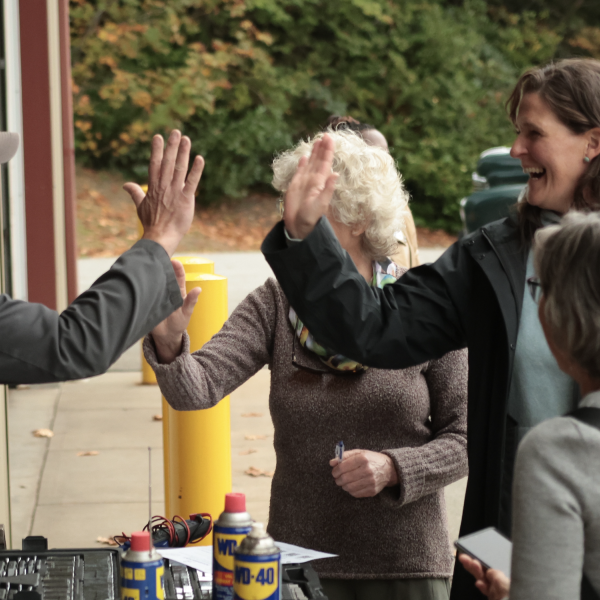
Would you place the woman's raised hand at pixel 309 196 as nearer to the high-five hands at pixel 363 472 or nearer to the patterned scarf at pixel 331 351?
the patterned scarf at pixel 331 351

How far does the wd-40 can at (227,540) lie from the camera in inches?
66.1

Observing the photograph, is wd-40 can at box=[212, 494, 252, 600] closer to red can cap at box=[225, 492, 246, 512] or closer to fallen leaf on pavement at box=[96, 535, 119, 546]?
red can cap at box=[225, 492, 246, 512]

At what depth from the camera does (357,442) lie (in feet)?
8.38

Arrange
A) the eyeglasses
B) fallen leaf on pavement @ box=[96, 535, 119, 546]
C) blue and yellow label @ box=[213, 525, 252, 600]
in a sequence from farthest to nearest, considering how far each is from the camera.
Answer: fallen leaf on pavement @ box=[96, 535, 119, 546], the eyeglasses, blue and yellow label @ box=[213, 525, 252, 600]

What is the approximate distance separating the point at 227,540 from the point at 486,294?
0.87m

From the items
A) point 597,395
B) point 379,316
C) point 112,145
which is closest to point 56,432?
point 379,316

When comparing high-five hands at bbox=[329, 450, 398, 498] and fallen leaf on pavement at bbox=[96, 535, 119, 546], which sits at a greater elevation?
high-five hands at bbox=[329, 450, 398, 498]

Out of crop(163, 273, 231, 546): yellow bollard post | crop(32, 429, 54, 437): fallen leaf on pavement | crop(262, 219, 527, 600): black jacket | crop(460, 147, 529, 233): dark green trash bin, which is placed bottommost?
crop(32, 429, 54, 437): fallen leaf on pavement

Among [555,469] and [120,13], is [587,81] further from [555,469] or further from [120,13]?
[120,13]

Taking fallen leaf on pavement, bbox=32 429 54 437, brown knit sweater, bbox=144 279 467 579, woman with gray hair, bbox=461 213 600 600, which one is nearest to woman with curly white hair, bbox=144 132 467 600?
brown knit sweater, bbox=144 279 467 579

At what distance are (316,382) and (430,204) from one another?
807 inches

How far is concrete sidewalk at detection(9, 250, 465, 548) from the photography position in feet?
16.8

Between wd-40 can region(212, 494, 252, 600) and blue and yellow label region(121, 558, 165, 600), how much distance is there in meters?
0.14

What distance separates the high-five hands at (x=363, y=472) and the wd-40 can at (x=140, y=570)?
887mm
